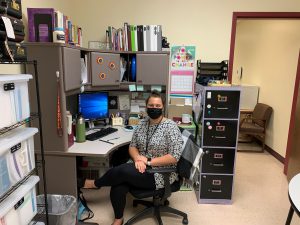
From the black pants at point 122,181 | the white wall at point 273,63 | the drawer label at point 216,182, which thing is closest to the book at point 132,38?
the black pants at point 122,181

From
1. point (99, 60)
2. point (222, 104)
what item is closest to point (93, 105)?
point (99, 60)

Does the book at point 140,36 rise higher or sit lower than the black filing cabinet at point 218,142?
higher

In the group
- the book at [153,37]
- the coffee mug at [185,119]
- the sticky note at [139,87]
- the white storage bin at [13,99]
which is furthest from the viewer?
the coffee mug at [185,119]

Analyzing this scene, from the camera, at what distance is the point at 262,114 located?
4.40 meters

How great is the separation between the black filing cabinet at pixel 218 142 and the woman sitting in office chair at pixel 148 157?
1.85 feet

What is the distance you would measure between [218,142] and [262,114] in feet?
7.04

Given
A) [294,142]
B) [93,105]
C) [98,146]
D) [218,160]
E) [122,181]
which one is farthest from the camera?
[294,142]

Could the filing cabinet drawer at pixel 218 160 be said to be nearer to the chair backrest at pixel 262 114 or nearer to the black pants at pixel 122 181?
the black pants at pixel 122 181

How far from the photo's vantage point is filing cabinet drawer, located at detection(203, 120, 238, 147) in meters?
2.62

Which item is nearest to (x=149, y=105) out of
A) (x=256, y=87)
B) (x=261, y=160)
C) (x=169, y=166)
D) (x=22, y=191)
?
(x=169, y=166)

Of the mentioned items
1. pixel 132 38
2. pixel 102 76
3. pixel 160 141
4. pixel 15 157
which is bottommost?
pixel 160 141

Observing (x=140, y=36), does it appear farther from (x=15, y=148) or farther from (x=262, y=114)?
(x=262, y=114)

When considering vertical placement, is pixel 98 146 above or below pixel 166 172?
above

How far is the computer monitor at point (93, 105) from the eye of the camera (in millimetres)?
2879
